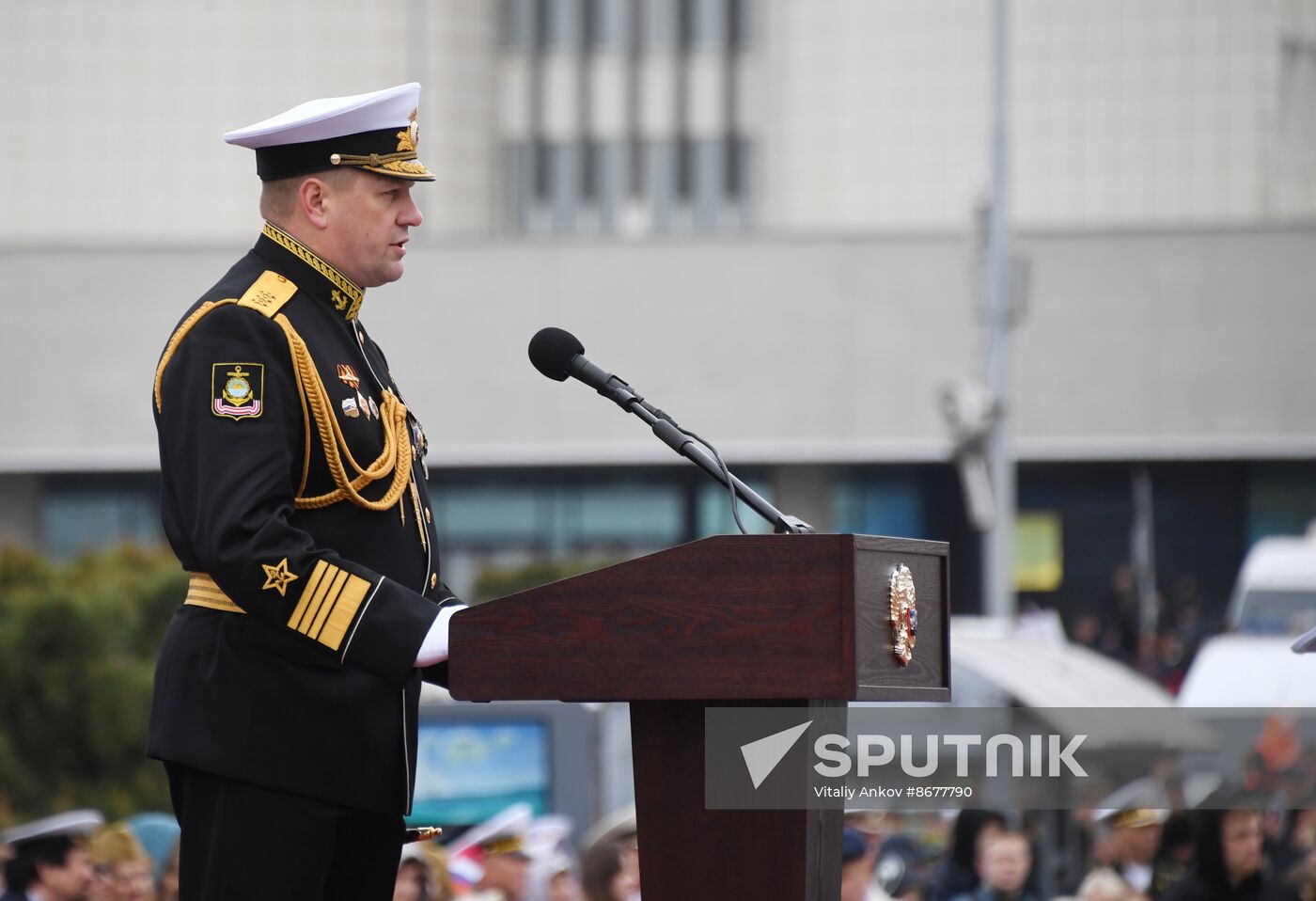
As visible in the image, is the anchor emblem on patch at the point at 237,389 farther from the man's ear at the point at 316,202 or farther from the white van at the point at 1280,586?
the white van at the point at 1280,586

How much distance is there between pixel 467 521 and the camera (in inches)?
1155

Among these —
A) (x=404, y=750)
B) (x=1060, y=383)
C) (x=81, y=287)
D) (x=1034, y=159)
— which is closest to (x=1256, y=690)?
(x=404, y=750)

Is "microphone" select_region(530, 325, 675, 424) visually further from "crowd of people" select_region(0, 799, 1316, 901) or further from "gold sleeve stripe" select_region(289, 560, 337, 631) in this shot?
"crowd of people" select_region(0, 799, 1316, 901)

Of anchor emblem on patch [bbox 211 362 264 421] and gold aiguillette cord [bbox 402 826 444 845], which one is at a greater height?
anchor emblem on patch [bbox 211 362 264 421]

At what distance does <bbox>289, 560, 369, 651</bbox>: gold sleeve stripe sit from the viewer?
9.87ft

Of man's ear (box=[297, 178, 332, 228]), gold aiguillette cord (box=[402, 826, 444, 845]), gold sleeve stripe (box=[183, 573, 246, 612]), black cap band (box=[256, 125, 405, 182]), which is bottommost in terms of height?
gold aiguillette cord (box=[402, 826, 444, 845])

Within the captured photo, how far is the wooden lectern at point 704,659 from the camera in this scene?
9.04ft

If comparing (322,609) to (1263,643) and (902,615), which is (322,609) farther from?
(1263,643)

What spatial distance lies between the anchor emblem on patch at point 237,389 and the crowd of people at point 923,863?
3.33 m

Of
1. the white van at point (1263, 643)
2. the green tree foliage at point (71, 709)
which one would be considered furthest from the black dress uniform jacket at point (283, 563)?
the green tree foliage at point (71, 709)

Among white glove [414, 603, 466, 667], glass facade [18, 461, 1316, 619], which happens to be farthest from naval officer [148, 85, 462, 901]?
glass facade [18, 461, 1316, 619]

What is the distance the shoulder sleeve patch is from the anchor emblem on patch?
129 mm

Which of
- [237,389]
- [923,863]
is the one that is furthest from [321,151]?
[923,863]

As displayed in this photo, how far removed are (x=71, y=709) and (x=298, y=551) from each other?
9.26 meters
